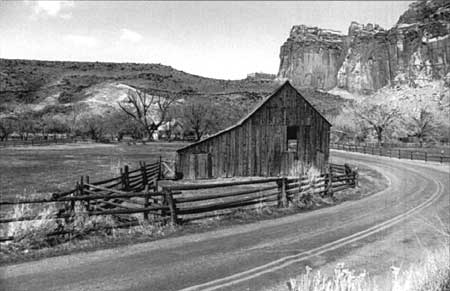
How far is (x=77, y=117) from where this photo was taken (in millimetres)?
95438

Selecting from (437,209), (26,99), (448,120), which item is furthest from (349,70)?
(437,209)

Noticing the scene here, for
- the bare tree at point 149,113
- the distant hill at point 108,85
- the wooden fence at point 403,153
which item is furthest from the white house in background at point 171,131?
the wooden fence at point 403,153

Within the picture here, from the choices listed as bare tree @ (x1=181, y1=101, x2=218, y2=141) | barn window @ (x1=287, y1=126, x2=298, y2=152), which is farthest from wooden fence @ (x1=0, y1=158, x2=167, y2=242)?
bare tree @ (x1=181, y1=101, x2=218, y2=141)

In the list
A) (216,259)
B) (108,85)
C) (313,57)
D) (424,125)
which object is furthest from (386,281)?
(313,57)

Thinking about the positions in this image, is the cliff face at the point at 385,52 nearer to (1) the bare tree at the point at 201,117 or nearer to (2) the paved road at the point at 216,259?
(1) the bare tree at the point at 201,117

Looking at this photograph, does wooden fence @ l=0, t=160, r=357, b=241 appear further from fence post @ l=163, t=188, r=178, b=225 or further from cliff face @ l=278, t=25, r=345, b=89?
cliff face @ l=278, t=25, r=345, b=89

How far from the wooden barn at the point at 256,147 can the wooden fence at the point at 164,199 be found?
152 inches

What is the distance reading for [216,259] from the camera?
833 cm

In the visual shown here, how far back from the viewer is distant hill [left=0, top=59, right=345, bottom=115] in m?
98.7

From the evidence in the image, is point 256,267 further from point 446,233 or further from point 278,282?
point 446,233

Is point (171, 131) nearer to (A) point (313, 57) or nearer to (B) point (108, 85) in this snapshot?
(B) point (108, 85)

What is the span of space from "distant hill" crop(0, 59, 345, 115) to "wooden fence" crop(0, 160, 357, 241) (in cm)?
7629

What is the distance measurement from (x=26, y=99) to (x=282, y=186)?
98.8 meters

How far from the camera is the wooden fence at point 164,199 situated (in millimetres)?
10430
